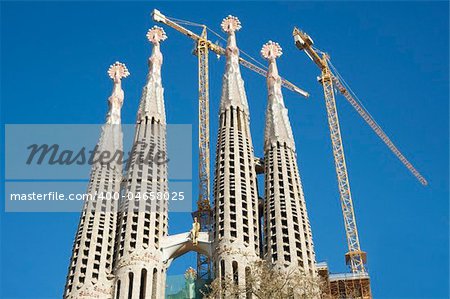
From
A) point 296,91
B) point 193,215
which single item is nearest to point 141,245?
point 193,215

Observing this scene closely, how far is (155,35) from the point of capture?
237ft

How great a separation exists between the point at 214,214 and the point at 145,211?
5.20 m

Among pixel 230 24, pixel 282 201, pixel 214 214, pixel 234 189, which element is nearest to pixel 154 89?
pixel 230 24

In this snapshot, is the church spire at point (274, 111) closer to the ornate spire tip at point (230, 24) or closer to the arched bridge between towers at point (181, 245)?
the ornate spire tip at point (230, 24)

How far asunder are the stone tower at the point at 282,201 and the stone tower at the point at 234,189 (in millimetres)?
1298

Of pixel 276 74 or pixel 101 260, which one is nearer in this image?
pixel 101 260

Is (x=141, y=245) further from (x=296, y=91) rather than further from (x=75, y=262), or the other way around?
(x=296, y=91)

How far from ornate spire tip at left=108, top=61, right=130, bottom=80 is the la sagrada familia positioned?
615 centimetres

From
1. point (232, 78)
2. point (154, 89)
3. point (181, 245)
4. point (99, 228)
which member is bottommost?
point (181, 245)

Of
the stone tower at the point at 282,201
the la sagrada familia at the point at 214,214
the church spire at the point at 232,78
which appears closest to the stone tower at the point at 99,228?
the la sagrada familia at the point at 214,214

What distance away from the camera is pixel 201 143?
7281cm

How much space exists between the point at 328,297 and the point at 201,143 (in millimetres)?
39598

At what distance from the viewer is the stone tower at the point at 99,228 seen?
51594 mm

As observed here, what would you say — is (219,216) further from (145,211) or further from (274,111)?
(274,111)
